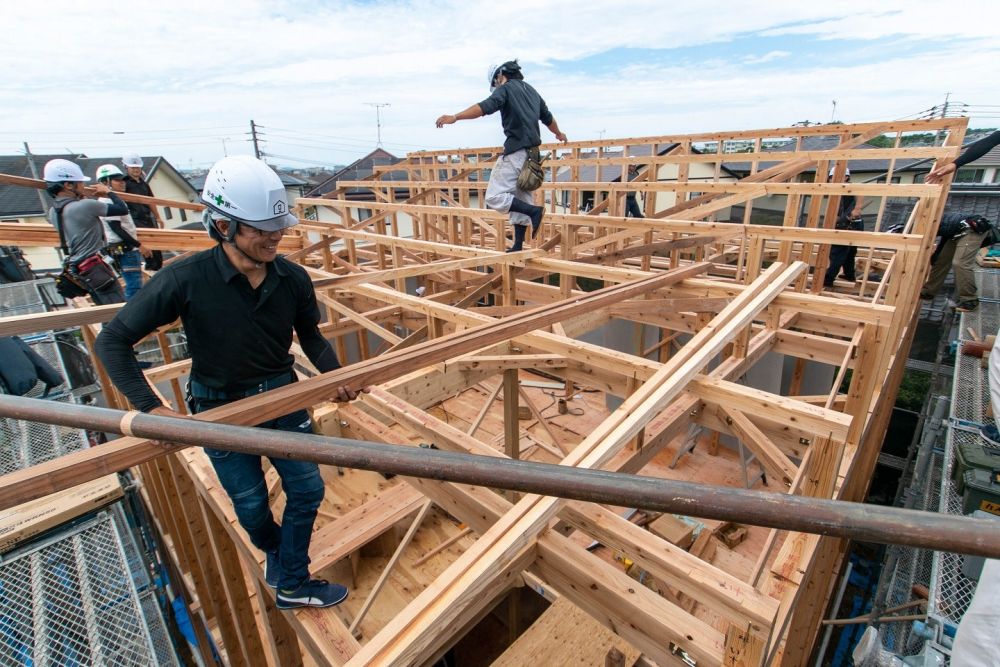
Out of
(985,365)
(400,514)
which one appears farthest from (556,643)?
(985,365)

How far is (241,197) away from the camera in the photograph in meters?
1.98

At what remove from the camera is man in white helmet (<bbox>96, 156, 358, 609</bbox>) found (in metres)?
1.97

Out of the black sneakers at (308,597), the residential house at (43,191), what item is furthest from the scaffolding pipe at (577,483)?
the residential house at (43,191)

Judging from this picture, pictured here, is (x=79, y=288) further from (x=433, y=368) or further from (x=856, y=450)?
(x=856, y=450)

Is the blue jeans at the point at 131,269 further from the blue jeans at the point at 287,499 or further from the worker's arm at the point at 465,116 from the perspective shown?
the blue jeans at the point at 287,499

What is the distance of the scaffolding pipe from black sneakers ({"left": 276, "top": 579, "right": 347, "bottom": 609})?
1.30 m

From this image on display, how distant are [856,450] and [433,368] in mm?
3547

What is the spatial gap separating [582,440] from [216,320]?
11.6 feet

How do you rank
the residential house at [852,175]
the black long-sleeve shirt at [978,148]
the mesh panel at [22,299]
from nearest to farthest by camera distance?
1. the black long-sleeve shirt at [978,148]
2. the mesh panel at [22,299]
3. the residential house at [852,175]

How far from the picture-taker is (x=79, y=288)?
5.43 meters

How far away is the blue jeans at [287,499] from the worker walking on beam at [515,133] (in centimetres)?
353

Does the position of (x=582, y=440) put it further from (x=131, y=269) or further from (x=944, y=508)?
(x=131, y=269)

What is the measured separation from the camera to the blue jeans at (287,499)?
2383 millimetres

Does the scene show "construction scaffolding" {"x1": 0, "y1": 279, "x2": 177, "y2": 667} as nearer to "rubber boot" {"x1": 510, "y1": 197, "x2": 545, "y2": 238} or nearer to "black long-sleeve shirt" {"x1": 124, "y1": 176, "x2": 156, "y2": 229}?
"rubber boot" {"x1": 510, "y1": 197, "x2": 545, "y2": 238}
